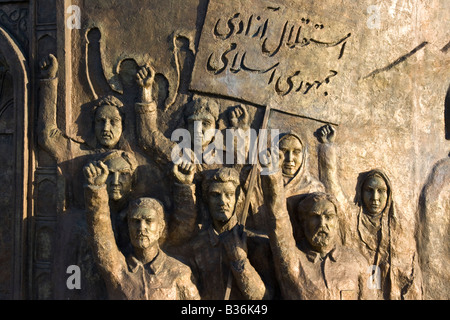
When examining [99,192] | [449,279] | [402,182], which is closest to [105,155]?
[99,192]

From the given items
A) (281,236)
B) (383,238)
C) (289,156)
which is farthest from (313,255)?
(289,156)

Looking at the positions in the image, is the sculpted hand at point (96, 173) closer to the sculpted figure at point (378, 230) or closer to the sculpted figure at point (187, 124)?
the sculpted figure at point (187, 124)

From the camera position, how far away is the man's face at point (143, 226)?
5426 mm

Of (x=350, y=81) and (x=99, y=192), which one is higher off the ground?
(x=350, y=81)

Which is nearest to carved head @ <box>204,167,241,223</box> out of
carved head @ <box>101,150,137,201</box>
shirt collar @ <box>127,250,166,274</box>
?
shirt collar @ <box>127,250,166,274</box>

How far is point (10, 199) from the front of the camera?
628cm

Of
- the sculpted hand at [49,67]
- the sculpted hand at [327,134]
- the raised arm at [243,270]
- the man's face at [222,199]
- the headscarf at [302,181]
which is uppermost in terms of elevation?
the sculpted hand at [49,67]

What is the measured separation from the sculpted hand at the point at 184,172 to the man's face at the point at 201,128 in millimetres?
246

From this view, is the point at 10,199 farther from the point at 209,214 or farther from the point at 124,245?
the point at 209,214

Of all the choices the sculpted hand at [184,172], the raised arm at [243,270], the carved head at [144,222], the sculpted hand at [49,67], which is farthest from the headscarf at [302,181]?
the sculpted hand at [49,67]

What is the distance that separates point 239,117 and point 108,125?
1257mm

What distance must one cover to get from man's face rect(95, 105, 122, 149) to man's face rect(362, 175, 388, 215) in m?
2.46

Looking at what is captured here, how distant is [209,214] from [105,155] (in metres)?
1.15

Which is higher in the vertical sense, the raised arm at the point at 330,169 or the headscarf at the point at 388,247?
the raised arm at the point at 330,169
